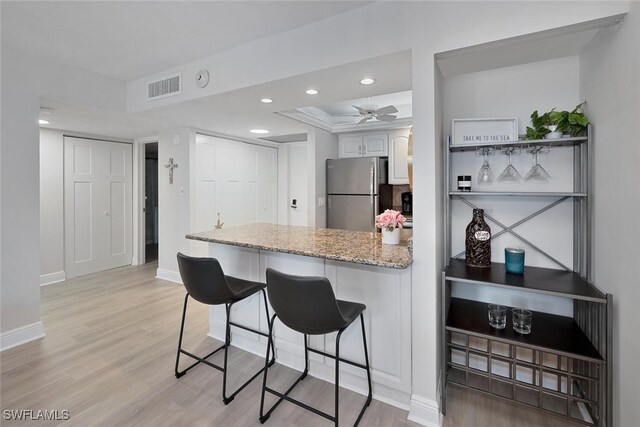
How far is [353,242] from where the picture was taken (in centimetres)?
220

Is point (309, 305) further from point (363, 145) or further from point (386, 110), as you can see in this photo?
point (363, 145)

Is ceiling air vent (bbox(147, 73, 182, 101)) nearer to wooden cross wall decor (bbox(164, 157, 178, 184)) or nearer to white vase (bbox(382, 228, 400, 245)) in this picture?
wooden cross wall decor (bbox(164, 157, 178, 184))

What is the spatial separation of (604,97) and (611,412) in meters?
1.50

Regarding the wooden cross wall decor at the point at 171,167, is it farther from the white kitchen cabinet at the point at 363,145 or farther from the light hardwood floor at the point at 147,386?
the white kitchen cabinet at the point at 363,145

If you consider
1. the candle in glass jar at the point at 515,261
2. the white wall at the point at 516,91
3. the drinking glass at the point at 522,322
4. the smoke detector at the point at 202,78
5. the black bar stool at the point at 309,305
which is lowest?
the drinking glass at the point at 522,322

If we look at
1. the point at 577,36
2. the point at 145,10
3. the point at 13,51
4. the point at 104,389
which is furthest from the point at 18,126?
the point at 577,36

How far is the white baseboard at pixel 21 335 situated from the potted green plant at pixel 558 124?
4.04 meters

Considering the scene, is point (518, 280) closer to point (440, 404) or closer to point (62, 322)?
point (440, 404)

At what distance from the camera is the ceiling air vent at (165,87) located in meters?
2.82

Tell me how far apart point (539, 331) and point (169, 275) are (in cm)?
430

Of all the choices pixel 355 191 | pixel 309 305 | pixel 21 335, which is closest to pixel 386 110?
pixel 355 191

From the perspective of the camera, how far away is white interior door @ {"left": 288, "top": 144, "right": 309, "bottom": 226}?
18.3ft

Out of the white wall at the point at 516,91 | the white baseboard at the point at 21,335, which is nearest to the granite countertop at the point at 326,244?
the white wall at the point at 516,91

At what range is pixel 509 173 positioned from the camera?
196 cm
